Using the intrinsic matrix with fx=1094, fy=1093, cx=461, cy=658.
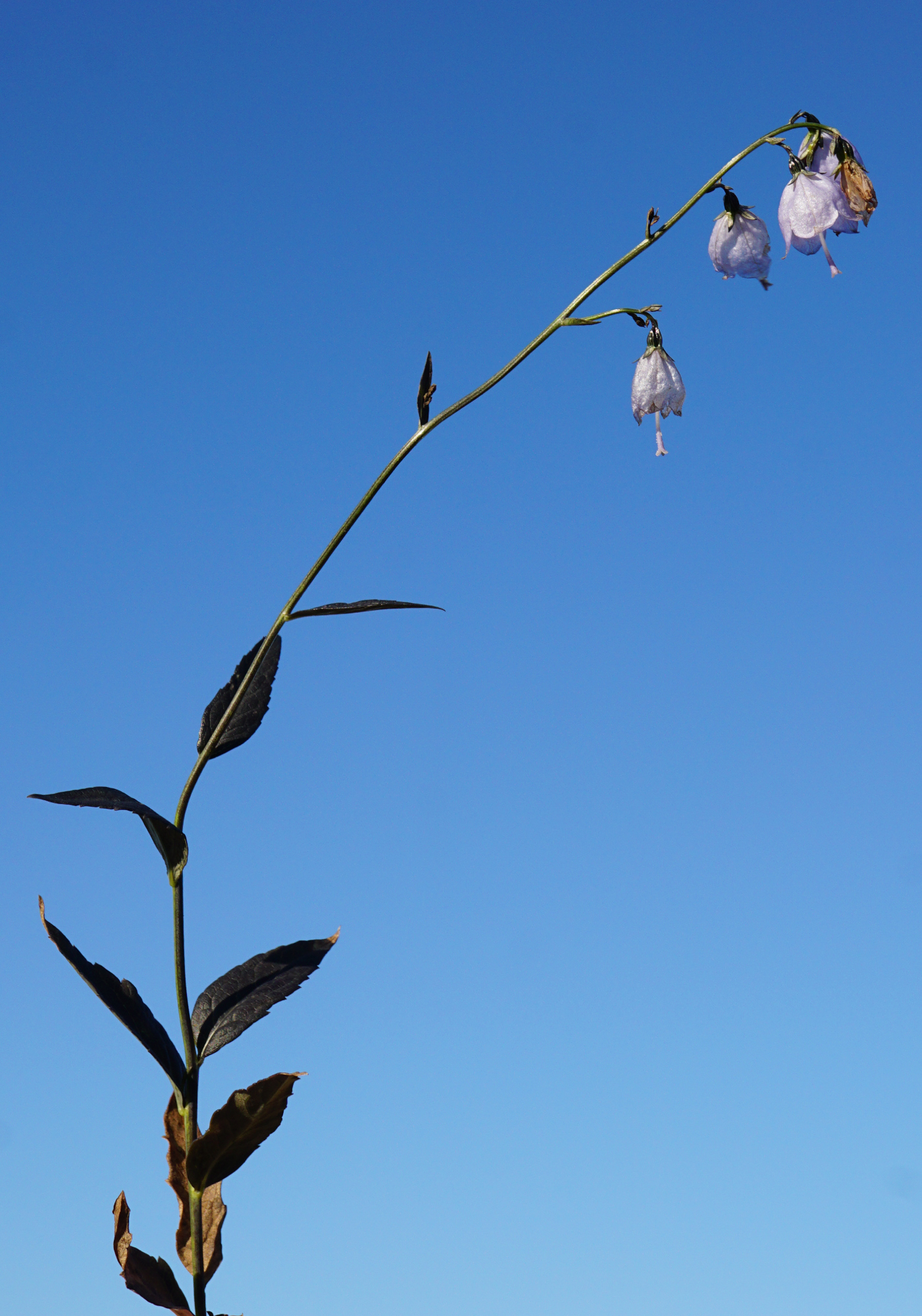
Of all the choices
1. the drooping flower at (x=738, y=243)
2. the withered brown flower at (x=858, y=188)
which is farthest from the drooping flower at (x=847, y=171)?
the drooping flower at (x=738, y=243)

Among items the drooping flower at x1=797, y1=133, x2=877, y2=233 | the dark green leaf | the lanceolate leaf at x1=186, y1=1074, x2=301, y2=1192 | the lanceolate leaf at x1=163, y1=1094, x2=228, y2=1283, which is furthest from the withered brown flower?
the lanceolate leaf at x1=163, y1=1094, x2=228, y2=1283

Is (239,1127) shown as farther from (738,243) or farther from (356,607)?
(738,243)


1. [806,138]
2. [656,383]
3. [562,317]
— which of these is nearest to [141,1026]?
[562,317]

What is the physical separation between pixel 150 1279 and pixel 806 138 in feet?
8.29

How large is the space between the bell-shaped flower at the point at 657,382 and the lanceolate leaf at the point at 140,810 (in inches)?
57.0

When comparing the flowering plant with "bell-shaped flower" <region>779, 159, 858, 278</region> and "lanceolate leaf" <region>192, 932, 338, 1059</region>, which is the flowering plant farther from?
"bell-shaped flower" <region>779, 159, 858, 278</region>

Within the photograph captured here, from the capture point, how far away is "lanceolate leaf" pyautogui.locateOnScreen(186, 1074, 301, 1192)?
164cm

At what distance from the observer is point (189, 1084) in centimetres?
176

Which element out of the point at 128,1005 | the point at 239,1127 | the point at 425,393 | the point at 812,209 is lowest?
the point at 239,1127

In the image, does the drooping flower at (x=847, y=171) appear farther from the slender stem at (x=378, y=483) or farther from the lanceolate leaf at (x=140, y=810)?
the lanceolate leaf at (x=140, y=810)

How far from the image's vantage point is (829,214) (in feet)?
7.59

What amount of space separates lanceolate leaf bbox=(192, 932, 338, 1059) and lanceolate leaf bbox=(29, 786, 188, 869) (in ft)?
0.70

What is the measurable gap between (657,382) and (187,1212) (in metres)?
1.96

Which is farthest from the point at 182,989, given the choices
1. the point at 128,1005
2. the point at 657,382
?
the point at 657,382
